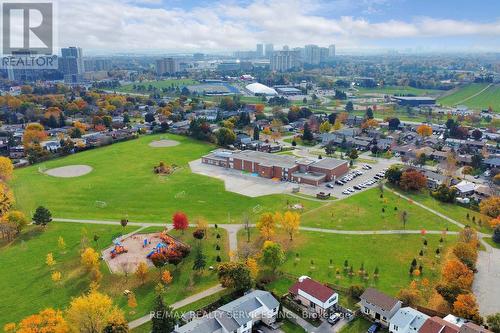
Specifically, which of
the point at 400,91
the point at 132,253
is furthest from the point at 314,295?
the point at 400,91

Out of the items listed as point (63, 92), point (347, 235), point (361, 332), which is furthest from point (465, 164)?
point (63, 92)

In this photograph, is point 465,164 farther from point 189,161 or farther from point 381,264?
point 189,161

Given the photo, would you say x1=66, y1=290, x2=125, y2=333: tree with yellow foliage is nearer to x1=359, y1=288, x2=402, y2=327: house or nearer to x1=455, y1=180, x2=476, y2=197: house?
x1=359, y1=288, x2=402, y2=327: house

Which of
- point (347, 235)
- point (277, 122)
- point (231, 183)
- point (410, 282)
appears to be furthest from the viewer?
point (277, 122)

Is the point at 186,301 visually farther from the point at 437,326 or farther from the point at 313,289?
the point at 437,326

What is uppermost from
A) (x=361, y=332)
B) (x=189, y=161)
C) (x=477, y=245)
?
(x=189, y=161)

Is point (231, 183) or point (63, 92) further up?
point (63, 92)

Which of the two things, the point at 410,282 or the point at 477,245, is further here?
the point at 477,245

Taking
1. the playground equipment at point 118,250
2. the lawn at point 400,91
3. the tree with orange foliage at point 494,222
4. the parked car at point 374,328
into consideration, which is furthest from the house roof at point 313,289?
the lawn at point 400,91

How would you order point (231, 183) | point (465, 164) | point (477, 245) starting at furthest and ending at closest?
point (465, 164) < point (231, 183) < point (477, 245)
